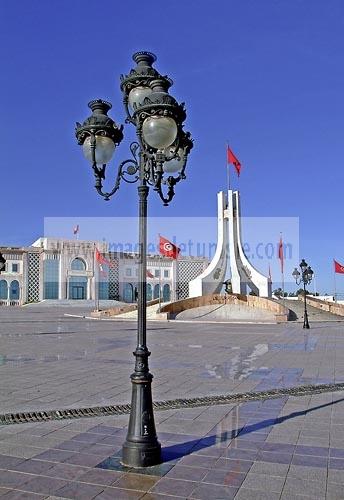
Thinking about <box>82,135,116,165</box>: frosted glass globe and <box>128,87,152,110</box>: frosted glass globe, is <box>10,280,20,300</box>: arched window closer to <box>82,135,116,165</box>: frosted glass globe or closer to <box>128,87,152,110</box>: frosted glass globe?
<box>82,135,116,165</box>: frosted glass globe

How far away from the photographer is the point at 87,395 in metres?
8.52

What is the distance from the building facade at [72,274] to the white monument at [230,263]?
24935mm

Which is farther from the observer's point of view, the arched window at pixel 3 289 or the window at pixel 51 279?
the window at pixel 51 279

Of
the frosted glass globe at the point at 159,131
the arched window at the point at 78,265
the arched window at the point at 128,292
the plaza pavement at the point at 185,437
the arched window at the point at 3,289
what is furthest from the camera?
the arched window at the point at 128,292

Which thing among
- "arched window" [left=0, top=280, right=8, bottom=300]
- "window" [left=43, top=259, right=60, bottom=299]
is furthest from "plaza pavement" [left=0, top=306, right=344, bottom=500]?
"window" [left=43, top=259, right=60, bottom=299]

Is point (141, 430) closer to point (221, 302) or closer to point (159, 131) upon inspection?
point (159, 131)

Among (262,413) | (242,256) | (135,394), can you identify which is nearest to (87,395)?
(262,413)

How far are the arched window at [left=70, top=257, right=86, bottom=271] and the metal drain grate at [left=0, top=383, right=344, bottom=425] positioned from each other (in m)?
73.3

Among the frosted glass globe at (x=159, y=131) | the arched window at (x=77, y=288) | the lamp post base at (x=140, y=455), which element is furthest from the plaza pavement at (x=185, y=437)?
the arched window at (x=77, y=288)

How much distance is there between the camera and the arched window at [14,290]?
7619 centimetres

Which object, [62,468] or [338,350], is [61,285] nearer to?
[338,350]

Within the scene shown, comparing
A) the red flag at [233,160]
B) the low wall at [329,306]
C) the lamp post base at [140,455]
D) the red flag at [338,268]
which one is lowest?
the low wall at [329,306]

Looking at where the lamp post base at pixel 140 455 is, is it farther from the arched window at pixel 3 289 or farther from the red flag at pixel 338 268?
the arched window at pixel 3 289

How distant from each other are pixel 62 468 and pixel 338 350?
40.8 ft
